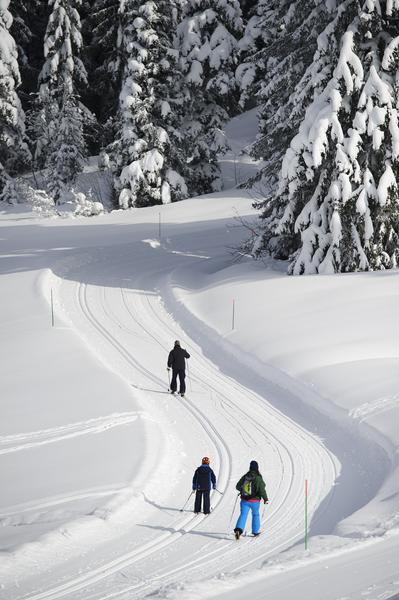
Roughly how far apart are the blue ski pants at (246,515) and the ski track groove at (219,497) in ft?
0.65

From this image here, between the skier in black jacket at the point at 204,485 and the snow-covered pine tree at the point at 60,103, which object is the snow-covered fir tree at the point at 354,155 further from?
the snow-covered pine tree at the point at 60,103

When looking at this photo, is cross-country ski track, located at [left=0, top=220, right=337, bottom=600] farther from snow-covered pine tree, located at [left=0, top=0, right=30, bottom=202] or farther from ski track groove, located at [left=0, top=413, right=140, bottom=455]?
snow-covered pine tree, located at [left=0, top=0, right=30, bottom=202]

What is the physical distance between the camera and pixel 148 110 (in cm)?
3372

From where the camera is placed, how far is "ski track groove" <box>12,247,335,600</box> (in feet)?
28.8

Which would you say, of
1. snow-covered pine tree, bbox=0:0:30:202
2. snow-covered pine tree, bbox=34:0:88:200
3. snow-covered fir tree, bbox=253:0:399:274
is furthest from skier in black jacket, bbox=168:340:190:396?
snow-covered pine tree, bbox=0:0:30:202

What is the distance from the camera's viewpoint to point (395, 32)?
20.1 meters

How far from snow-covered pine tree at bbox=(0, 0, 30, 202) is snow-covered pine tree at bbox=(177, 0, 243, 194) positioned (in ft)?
28.8

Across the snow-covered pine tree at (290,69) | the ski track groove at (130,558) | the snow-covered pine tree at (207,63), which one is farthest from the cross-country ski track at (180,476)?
the snow-covered pine tree at (207,63)

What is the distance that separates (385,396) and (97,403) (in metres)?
5.83

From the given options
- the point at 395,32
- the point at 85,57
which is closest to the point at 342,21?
the point at 395,32

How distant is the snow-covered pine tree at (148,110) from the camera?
32.9 metres

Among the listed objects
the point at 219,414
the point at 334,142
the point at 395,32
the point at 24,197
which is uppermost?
the point at 395,32

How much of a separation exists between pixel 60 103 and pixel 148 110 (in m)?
9.11

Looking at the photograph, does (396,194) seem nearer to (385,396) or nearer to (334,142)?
(334,142)
